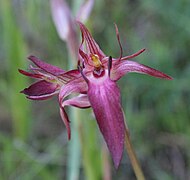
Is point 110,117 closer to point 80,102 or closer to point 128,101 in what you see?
point 80,102

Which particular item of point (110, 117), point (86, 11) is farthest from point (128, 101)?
point (110, 117)

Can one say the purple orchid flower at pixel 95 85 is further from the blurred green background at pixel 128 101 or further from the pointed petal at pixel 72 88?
the blurred green background at pixel 128 101

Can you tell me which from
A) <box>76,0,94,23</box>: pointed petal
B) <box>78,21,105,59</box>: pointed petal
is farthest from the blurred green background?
<box>78,21,105,59</box>: pointed petal

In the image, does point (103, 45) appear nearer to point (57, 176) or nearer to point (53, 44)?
point (53, 44)

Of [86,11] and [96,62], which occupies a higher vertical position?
[86,11]

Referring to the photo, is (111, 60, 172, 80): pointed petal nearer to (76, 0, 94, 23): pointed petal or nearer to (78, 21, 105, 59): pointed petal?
(78, 21, 105, 59): pointed petal

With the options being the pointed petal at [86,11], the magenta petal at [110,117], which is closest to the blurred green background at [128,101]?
the pointed petal at [86,11]
